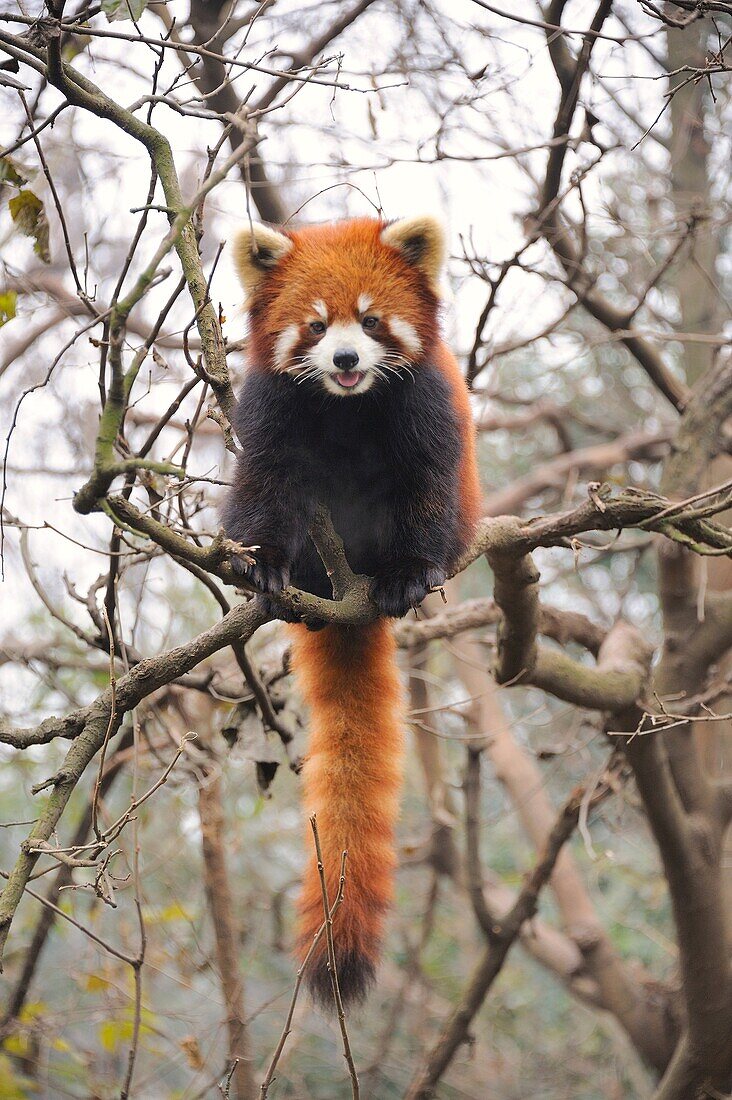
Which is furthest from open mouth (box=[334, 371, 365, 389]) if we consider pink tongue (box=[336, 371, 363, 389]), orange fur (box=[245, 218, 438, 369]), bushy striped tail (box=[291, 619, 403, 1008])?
bushy striped tail (box=[291, 619, 403, 1008])

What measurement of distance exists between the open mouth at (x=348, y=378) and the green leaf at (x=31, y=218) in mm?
891

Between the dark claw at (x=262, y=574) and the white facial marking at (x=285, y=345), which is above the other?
the white facial marking at (x=285, y=345)

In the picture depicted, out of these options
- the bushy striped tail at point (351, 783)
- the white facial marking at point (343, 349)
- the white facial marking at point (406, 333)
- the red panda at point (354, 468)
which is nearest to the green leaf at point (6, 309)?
the red panda at point (354, 468)

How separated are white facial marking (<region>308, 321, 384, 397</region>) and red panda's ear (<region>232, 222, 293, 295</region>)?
1.04 feet

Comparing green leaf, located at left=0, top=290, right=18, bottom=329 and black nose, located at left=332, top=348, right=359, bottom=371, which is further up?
black nose, located at left=332, top=348, right=359, bottom=371

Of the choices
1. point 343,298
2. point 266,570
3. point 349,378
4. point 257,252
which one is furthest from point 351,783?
point 257,252

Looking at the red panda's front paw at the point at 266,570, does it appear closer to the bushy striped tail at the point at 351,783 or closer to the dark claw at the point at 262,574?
the dark claw at the point at 262,574

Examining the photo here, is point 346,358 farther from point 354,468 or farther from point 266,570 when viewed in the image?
point 266,570

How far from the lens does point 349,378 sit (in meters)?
2.79

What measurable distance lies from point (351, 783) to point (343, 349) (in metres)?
1.31

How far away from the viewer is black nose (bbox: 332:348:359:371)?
107 inches

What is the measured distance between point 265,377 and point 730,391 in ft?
7.20

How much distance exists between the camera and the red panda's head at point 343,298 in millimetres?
2816

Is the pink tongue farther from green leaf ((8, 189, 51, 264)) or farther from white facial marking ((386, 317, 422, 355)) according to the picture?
green leaf ((8, 189, 51, 264))
